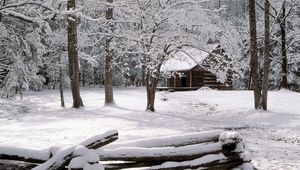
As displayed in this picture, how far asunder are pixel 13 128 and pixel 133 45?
30.4 ft

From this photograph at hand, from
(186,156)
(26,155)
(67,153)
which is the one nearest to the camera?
(67,153)

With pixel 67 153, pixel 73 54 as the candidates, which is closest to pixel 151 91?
pixel 73 54

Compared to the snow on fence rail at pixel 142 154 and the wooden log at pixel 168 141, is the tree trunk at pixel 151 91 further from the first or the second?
the wooden log at pixel 168 141

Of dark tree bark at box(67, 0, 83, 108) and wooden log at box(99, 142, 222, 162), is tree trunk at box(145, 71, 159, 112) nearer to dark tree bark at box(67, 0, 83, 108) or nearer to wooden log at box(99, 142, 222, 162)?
dark tree bark at box(67, 0, 83, 108)

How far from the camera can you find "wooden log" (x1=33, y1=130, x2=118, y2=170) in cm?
531

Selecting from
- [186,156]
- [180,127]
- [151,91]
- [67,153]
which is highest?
[151,91]

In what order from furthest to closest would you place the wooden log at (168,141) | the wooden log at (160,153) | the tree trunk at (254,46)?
the tree trunk at (254,46), the wooden log at (168,141), the wooden log at (160,153)

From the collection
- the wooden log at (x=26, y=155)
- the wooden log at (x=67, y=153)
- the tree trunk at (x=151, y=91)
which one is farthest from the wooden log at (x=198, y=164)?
the tree trunk at (x=151, y=91)

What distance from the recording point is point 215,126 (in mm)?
15742

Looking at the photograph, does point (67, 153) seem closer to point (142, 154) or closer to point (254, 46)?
point (142, 154)

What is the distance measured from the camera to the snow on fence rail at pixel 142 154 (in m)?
5.36

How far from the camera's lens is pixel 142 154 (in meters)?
5.70

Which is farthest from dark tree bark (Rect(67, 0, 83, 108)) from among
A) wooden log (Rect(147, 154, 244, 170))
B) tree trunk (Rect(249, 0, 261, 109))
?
wooden log (Rect(147, 154, 244, 170))

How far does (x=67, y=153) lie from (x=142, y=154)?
1.09m
